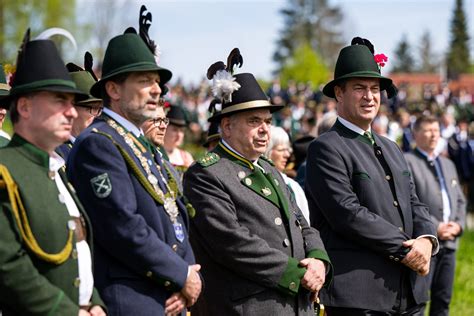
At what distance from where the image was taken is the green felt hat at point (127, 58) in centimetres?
424

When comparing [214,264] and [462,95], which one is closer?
[214,264]

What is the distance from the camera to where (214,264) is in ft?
16.8

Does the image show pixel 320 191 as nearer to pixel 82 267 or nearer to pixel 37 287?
pixel 82 267

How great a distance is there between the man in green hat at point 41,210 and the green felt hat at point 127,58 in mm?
379

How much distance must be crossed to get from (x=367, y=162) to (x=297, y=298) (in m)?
1.12

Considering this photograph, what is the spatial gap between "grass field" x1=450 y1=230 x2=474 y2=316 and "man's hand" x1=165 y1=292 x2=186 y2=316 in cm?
553

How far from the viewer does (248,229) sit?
5.00 meters

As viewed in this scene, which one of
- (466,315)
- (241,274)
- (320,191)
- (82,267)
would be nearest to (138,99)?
(82,267)

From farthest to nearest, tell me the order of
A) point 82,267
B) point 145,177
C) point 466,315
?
point 466,315
point 145,177
point 82,267

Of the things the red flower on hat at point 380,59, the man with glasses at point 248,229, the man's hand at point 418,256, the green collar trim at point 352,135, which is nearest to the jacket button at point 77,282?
the man with glasses at point 248,229

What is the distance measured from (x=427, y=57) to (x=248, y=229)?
297ft

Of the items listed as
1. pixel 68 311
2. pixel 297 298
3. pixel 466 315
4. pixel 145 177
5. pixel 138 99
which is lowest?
pixel 466 315

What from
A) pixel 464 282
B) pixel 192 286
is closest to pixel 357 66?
pixel 192 286

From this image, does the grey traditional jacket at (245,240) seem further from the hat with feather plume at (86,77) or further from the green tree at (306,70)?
the green tree at (306,70)
